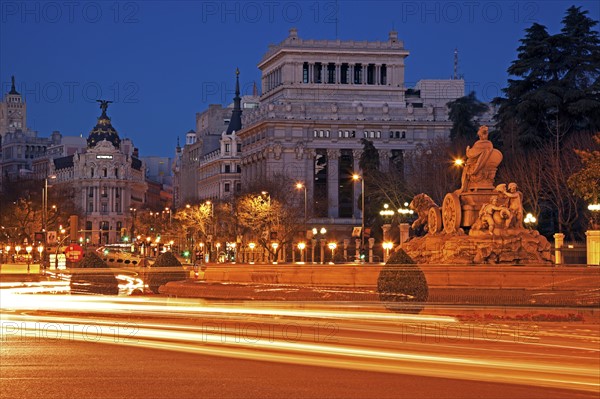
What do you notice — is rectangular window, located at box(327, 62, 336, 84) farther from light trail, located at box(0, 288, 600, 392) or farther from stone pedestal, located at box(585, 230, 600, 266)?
light trail, located at box(0, 288, 600, 392)

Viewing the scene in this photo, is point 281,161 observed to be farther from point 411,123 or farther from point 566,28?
point 566,28

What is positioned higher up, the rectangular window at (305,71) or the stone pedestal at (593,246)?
the rectangular window at (305,71)

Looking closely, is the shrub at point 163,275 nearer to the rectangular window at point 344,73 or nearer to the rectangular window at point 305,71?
the rectangular window at point 305,71

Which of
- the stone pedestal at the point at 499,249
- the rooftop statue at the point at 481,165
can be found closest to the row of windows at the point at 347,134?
the rooftop statue at the point at 481,165

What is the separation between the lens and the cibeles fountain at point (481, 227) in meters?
42.5

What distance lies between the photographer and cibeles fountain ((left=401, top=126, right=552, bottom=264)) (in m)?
42.5

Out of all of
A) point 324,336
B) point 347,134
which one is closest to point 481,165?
point 324,336

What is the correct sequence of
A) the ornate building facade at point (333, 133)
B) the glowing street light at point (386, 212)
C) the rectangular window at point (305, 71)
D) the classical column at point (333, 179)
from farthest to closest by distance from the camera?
the rectangular window at point (305, 71) < the classical column at point (333, 179) < the ornate building facade at point (333, 133) < the glowing street light at point (386, 212)

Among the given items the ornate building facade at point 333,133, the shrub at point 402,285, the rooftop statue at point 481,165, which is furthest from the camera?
the ornate building facade at point 333,133

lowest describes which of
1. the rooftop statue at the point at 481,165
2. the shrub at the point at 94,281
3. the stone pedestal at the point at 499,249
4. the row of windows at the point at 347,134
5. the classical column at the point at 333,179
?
the shrub at the point at 94,281

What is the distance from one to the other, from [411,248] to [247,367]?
25.1 meters

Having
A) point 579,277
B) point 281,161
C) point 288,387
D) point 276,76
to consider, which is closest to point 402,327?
point 288,387

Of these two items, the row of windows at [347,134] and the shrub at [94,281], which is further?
the row of windows at [347,134]

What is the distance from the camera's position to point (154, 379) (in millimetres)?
19625
